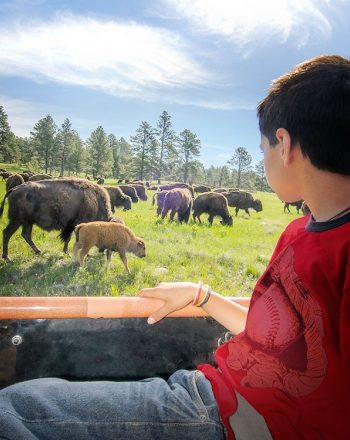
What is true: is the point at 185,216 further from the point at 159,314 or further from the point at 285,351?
the point at 285,351

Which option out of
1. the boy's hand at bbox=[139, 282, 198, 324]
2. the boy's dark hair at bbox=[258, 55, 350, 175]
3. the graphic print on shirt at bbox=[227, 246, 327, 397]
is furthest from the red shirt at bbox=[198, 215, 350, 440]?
the boy's hand at bbox=[139, 282, 198, 324]

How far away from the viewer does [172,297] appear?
6.57ft

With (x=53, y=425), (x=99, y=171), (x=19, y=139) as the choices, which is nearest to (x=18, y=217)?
(x=53, y=425)

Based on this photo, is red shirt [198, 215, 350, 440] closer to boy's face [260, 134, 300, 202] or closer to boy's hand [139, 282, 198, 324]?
boy's face [260, 134, 300, 202]

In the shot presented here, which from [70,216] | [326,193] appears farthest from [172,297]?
[70,216]

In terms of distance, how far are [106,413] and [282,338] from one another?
0.77 metres

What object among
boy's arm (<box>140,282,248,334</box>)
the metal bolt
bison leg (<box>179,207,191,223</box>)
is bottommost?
bison leg (<box>179,207,191,223</box>)

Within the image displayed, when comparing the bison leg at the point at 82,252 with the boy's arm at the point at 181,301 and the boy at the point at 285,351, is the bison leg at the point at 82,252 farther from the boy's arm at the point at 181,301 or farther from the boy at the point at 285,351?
the boy at the point at 285,351

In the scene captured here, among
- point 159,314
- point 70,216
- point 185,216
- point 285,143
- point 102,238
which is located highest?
point 285,143

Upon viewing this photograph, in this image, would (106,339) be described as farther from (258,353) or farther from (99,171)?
(99,171)

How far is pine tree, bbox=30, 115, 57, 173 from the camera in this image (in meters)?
68.6

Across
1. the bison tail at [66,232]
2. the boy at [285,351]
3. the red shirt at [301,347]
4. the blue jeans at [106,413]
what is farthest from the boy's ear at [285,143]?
the bison tail at [66,232]

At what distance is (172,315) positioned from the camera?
6.99 ft

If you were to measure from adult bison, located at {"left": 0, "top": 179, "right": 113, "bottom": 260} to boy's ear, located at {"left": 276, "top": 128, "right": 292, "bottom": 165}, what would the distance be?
8.96 metres
